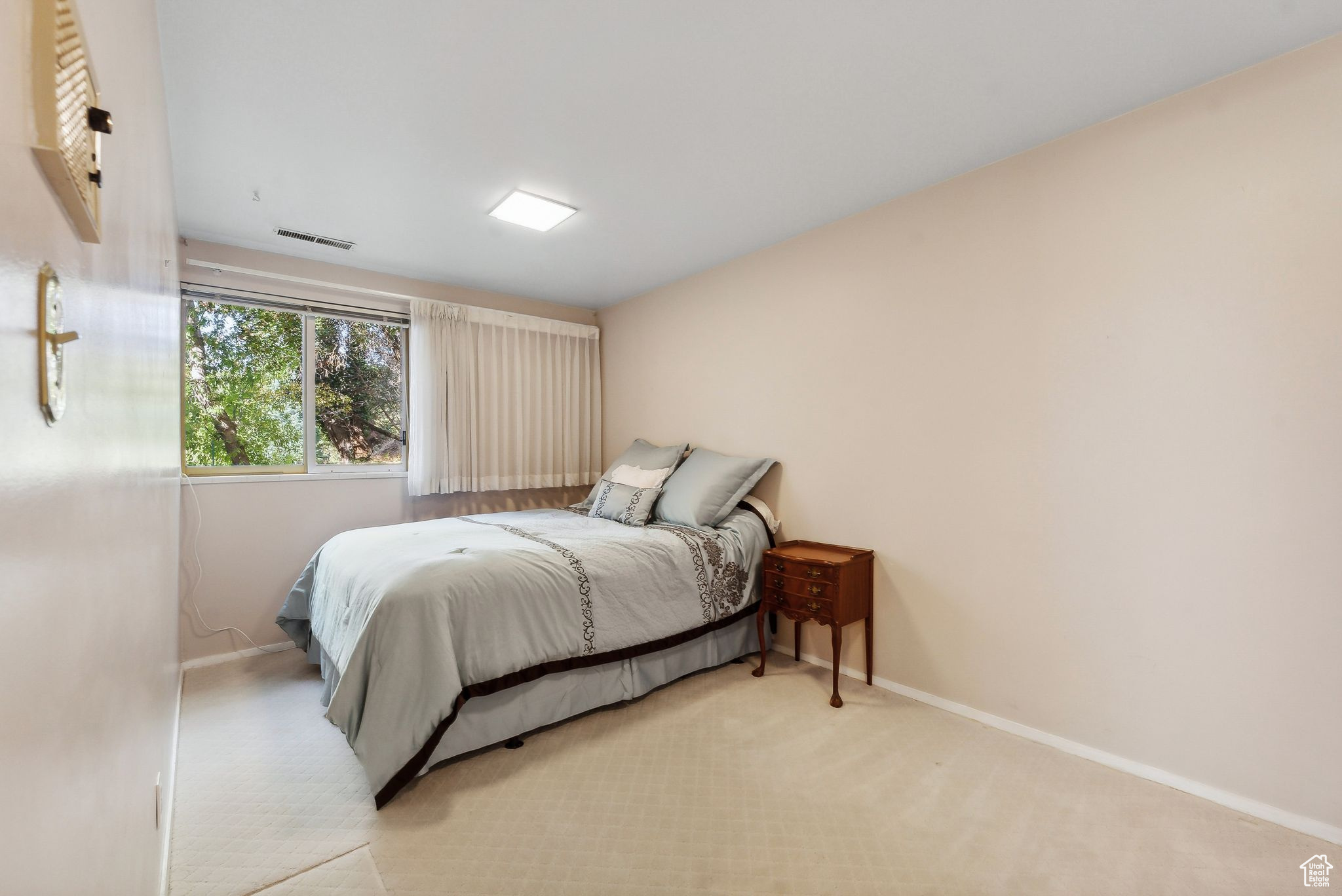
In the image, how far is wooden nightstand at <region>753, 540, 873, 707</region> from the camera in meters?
2.72

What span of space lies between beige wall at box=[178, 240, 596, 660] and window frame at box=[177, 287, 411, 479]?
0.07m

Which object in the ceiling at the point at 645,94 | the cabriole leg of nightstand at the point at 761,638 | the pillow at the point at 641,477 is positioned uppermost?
the ceiling at the point at 645,94

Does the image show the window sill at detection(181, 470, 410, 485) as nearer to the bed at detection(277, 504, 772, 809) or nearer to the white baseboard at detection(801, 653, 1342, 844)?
the bed at detection(277, 504, 772, 809)

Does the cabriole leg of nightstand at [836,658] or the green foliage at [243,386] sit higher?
the green foliage at [243,386]

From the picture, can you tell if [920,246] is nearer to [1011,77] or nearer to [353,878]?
[1011,77]

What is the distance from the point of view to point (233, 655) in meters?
3.36

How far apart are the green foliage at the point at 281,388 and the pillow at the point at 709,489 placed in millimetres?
2068

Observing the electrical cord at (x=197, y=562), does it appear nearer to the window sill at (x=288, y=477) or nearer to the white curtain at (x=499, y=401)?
the window sill at (x=288, y=477)

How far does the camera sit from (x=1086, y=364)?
7.50 ft

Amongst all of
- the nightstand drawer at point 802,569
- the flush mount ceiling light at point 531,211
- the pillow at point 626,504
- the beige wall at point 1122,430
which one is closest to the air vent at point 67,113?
the flush mount ceiling light at point 531,211

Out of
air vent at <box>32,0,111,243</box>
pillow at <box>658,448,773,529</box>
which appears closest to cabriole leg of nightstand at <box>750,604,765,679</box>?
pillow at <box>658,448,773,529</box>

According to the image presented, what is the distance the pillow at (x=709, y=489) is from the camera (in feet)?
11.0

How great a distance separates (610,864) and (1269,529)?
236cm

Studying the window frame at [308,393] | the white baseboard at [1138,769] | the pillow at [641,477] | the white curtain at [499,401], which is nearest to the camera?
the white baseboard at [1138,769]
